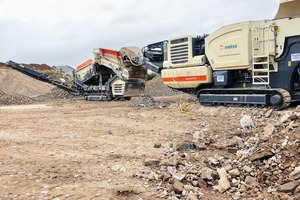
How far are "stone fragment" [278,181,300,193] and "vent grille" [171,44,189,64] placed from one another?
7.57 m

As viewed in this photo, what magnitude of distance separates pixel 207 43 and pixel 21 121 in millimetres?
5801

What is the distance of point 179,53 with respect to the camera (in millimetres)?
11312

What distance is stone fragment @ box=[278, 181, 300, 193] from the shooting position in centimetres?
380

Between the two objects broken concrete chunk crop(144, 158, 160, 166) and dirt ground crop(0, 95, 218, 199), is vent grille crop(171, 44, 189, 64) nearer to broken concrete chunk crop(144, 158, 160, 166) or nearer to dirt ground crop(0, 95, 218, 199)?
dirt ground crop(0, 95, 218, 199)

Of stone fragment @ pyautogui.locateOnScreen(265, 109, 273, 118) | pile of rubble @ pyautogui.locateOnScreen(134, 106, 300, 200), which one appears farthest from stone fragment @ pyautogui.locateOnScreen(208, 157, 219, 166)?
stone fragment @ pyautogui.locateOnScreen(265, 109, 273, 118)

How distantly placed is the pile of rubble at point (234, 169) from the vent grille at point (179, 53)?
5809mm

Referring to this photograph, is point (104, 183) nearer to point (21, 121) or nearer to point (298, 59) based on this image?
point (21, 121)

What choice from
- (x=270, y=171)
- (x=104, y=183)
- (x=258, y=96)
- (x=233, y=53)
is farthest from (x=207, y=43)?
(x=104, y=183)

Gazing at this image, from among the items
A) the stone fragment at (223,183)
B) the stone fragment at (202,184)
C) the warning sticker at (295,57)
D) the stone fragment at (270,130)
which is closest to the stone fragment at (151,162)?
the stone fragment at (202,184)

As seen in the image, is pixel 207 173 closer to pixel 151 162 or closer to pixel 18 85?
pixel 151 162

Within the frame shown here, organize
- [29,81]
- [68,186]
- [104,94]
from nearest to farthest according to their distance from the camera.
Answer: [68,186], [104,94], [29,81]

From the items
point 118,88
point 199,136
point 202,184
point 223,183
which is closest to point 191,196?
point 202,184

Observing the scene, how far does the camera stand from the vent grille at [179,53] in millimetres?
11133

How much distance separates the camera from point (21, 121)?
912 centimetres
